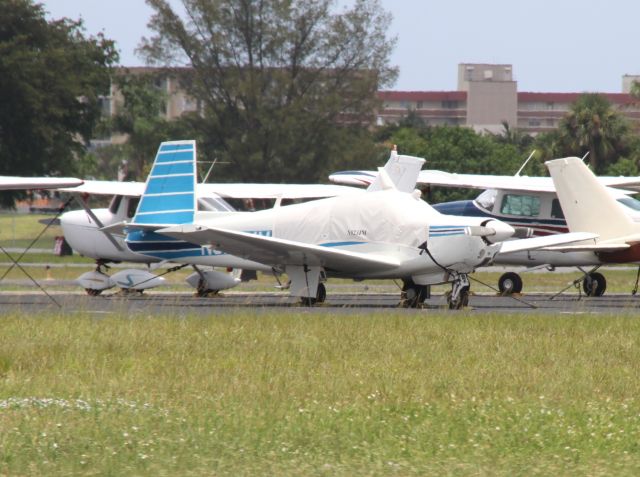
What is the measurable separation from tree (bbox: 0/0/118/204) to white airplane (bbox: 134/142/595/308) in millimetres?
35849

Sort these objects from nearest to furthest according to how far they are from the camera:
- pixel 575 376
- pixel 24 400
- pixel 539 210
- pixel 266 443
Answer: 1. pixel 266 443
2. pixel 24 400
3. pixel 575 376
4. pixel 539 210

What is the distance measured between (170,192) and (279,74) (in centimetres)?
4143

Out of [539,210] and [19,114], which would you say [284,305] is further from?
[19,114]

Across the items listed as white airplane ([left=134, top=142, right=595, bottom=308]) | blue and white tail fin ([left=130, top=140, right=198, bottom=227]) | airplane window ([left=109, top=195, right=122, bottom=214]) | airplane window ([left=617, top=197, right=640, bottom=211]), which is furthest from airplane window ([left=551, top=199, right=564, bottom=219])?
airplane window ([left=109, top=195, right=122, bottom=214])

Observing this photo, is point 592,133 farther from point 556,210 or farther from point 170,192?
point 170,192

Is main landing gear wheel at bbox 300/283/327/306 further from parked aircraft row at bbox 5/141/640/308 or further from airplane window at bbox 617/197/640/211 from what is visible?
airplane window at bbox 617/197/640/211

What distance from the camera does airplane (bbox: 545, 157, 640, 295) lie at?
24125 mm

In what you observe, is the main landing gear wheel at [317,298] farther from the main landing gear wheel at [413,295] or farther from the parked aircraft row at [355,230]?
the main landing gear wheel at [413,295]

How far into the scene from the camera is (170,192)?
81.9ft

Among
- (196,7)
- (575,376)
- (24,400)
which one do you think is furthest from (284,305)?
(196,7)

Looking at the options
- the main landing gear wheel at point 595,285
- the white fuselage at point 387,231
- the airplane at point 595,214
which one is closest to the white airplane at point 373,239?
the white fuselage at point 387,231

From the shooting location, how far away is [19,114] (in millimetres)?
59688

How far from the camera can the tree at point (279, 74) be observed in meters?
65.6

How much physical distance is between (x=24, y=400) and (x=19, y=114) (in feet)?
169
